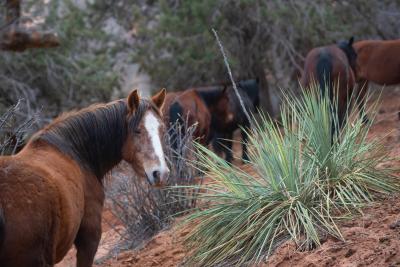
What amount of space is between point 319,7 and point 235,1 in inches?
70.4

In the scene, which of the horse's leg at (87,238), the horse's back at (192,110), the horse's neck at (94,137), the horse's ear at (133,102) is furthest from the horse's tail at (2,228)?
the horse's back at (192,110)

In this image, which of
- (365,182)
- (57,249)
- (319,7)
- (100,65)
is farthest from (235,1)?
(57,249)

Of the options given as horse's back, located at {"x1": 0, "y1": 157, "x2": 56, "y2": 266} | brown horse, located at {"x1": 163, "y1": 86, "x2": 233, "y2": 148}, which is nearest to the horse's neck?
horse's back, located at {"x1": 0, "y1": 157, "x2": 56, "y2": 266}

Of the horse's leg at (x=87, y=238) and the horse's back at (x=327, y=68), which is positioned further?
the horse's back at (x=327, y=68)

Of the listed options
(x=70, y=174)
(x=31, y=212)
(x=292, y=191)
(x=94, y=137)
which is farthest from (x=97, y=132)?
(x=292, y=191)

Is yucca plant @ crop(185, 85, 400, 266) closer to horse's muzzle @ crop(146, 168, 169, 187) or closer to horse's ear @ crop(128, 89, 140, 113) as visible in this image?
horse's muzzle @ crop(146, 168, 169, 187)

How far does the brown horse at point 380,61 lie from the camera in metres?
14.6

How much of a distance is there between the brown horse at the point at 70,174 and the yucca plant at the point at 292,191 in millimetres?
667

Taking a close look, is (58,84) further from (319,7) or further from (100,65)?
(319,7)

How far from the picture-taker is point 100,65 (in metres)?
15.0

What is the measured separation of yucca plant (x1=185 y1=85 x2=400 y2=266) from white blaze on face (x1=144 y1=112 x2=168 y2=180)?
0.58m

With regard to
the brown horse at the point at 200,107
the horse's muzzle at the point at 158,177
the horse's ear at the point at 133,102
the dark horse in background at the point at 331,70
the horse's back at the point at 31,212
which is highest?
the horse's ear at the point at 133,102

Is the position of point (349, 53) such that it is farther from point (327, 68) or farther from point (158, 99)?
point (158, 99)

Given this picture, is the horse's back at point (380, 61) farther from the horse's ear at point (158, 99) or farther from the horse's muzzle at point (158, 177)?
the horse's muzzle at point (158, 177)
